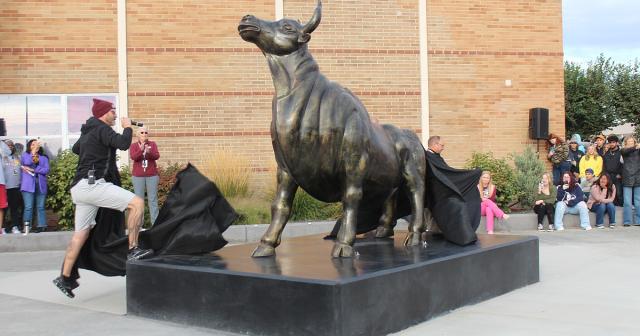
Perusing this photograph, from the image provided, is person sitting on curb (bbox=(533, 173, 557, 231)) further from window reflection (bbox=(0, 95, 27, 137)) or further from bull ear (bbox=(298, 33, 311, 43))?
window reflection (bbox=(0, 95, 27, 137))

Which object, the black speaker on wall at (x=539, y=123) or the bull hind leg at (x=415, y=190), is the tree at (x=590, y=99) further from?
the bull hind leg at (x=415, y=190)

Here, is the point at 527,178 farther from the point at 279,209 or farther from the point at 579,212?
the point at 279,209

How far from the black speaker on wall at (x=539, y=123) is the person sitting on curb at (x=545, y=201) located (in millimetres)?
2660

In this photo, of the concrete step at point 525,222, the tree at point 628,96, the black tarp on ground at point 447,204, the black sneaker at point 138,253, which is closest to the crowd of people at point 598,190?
the concrete step at point 525,222

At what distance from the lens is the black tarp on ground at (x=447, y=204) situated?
6215mm

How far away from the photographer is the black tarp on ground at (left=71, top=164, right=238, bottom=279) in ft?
18.2

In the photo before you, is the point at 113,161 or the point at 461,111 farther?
the point at 461,111

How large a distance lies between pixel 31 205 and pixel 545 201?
374 inches

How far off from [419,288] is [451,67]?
11.7 metres

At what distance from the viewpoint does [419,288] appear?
484cm

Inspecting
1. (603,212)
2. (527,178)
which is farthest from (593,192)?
(527,178)

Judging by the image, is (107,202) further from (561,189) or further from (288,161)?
(561,189)

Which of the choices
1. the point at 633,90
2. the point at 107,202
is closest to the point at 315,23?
the point at 107,202

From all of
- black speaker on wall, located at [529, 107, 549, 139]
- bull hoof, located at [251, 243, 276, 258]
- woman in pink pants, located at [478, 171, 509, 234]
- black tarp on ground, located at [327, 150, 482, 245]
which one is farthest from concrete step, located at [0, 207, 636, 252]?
bull hoof, located at [251, 243, 276, 258]
